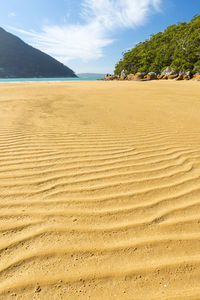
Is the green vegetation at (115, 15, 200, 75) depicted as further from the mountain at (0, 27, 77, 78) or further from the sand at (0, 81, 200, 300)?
the mountain at (0, 27, 77, 78)

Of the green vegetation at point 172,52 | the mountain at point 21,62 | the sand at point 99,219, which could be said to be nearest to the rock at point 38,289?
the sand at point 99,219

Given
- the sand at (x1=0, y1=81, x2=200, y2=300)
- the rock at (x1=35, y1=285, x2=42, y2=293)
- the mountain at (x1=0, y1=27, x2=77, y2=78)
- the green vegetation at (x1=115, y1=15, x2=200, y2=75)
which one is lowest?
the rock at (x1=35, y1=285, x2=42, y2=293)

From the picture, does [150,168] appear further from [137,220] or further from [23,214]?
[23,214]

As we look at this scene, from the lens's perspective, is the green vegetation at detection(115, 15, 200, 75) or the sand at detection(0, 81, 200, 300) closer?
the sand at detection(0, 81, 200, 300)

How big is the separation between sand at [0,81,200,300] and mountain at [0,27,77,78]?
97308 mm

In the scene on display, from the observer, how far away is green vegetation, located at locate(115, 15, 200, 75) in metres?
21.1

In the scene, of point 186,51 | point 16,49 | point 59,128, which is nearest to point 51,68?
point 16,49

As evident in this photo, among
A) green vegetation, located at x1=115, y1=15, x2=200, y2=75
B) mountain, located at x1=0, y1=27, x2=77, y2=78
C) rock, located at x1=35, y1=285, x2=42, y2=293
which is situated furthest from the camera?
mountain, located at x1=0, y1=27, x2=77, y2=78

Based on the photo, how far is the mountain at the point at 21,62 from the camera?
92000 millimetres

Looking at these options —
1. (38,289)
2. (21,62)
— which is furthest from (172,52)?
(21,62)

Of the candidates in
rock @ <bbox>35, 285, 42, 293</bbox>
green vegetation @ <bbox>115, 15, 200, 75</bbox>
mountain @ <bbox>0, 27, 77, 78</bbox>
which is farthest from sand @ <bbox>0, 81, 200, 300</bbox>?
mountain @ <bbox>0, 27, 77, 78</bbox>

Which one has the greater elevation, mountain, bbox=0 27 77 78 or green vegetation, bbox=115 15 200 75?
mountain, bbox=0 27 77 78

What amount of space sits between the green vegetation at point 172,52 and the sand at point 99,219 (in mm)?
20662

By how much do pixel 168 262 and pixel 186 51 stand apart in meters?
26.3
